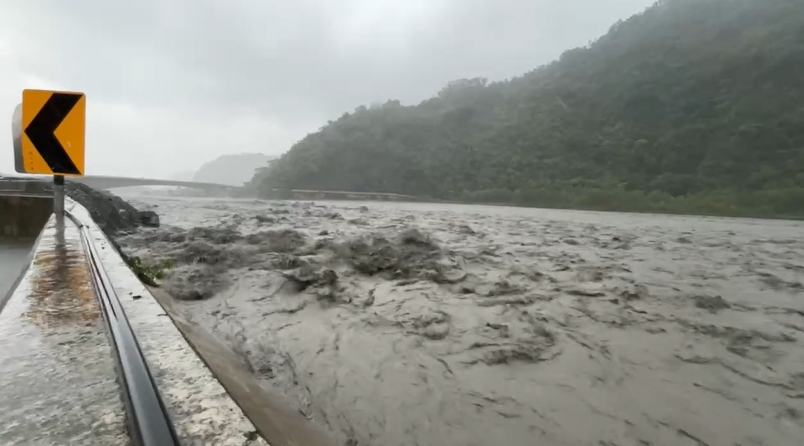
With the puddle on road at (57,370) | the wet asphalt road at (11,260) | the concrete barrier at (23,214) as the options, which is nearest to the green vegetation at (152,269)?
the wet asphalt road at (11,260)

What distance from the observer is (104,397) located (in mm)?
1457

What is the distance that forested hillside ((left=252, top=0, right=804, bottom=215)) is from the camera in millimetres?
34125

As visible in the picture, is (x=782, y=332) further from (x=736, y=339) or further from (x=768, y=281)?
(x=768, y=281)

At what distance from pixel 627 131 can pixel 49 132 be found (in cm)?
5079

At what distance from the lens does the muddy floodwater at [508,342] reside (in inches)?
106

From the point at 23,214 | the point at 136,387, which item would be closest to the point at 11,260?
the point at 23,214

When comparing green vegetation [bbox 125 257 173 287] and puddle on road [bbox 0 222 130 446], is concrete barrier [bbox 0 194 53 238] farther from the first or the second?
puddle on road [bbox 0 222 130 446]

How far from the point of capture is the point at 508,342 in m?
3.82

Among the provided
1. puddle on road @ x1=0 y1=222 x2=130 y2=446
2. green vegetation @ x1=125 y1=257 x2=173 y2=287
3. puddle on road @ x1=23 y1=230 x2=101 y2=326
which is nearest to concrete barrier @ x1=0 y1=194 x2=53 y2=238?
green vegetation @ x1=125 y1=257 x2=173 y2=287

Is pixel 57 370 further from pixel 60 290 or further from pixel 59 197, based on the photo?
pixel 59 197

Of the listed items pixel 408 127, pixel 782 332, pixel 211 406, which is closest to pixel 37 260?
pixel 211 406

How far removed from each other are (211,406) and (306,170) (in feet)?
216

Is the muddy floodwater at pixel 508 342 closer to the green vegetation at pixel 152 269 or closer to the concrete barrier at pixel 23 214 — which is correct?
the green vegetation at pixel 152 269

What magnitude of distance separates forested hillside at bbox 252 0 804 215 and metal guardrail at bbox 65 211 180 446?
31.6 m
